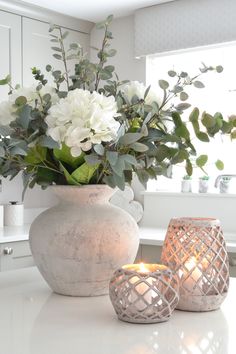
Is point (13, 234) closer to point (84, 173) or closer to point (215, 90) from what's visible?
point (215, 90)

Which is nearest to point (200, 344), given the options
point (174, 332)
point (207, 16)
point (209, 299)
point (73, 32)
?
point (174, 332)

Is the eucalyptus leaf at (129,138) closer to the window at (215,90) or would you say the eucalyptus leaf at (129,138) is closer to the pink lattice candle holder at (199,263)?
the pink lattice candle holder at (199,263)

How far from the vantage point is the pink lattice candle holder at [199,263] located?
112 cm

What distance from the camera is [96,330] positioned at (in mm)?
1020

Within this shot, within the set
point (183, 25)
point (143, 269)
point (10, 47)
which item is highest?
point (183, 25)

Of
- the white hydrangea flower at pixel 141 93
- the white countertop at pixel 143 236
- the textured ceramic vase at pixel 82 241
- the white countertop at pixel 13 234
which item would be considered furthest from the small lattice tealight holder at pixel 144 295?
the white countertop at pixel 13 234

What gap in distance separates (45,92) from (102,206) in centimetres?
30

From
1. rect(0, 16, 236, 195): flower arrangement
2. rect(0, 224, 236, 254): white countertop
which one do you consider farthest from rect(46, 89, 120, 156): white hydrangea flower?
rect(0, 224, 236, 254): white countertop

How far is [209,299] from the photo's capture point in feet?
3.70

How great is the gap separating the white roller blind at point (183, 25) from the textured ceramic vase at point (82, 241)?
2488mm

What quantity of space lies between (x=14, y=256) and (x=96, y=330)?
87.6 inches

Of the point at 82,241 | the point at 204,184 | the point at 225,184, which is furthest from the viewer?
the point at 204,184

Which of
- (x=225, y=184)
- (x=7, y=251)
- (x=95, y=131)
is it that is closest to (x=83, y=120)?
(x=95, y=131)

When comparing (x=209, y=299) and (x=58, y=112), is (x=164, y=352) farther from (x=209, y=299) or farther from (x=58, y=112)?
(x=58, y=112)
